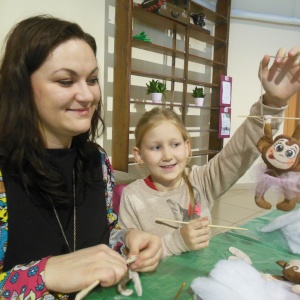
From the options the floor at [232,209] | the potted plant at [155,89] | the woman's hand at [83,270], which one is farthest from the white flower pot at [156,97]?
the woman's hand at [83,270]

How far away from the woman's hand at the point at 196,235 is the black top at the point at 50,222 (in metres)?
0.31

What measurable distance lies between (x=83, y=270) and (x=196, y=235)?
0.28 m

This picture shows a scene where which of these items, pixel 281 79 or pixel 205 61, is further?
pixel 205 61

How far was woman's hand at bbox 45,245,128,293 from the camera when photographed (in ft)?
1.71

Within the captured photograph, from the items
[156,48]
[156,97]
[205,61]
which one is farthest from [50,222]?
[205,61]

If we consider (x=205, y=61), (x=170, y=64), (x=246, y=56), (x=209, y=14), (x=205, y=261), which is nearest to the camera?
(x=205, y=261)

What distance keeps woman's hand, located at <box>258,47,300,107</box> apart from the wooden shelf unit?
149 cm

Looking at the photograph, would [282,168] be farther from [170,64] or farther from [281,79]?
[170,64]

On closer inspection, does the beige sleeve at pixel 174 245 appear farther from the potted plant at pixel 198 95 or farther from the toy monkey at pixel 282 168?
the potted plant at pixel 198 95

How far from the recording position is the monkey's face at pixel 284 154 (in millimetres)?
660

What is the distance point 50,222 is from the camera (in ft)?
2.57

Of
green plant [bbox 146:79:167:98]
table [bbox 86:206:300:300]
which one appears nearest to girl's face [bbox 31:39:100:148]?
table [bbox 86:206:300:300]

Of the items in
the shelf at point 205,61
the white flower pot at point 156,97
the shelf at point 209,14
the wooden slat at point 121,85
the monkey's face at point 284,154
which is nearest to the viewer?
the monkey's face at point 284,154

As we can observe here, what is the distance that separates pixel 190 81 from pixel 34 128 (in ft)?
7.75
